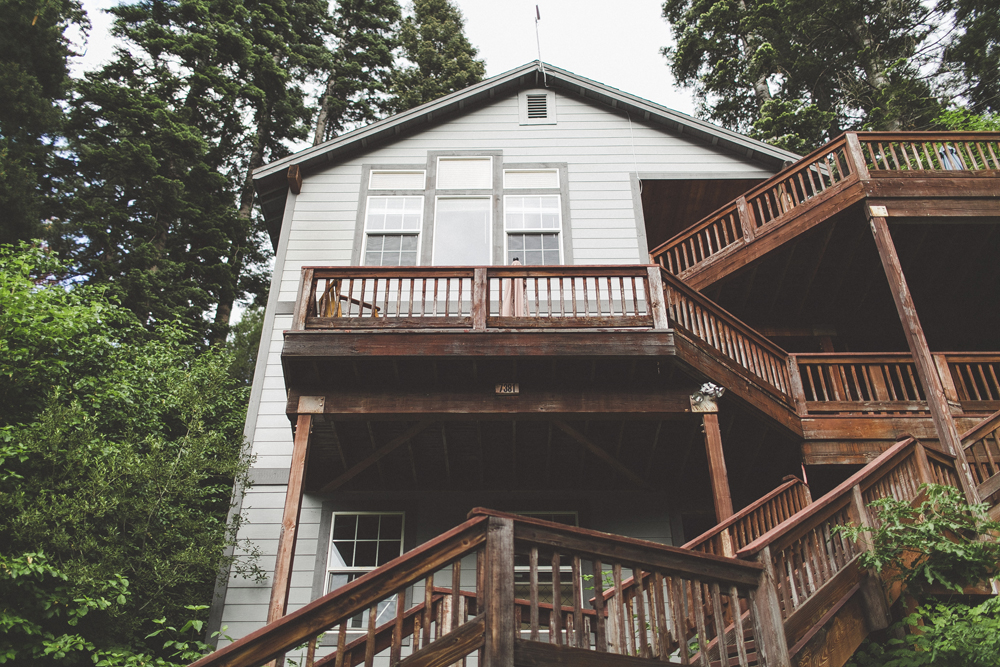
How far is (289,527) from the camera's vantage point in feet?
25.0

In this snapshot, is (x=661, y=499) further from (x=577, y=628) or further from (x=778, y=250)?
(x=577, y=628)

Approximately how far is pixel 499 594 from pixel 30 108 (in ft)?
57.0

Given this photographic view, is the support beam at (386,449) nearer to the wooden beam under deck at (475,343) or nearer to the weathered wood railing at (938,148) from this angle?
the wooden beam under deck at (475,343)

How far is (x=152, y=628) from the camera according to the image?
8.72 m

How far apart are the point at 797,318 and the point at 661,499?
4.56 meters

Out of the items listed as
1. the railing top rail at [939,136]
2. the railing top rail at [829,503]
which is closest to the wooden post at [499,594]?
the railing top rail at [829,503]

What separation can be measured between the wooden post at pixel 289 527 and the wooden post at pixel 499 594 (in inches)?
135

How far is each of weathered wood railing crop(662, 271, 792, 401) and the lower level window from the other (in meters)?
4.70

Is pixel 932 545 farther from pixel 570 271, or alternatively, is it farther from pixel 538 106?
pixel 538 106

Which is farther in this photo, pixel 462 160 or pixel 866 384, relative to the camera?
pixel 462 160

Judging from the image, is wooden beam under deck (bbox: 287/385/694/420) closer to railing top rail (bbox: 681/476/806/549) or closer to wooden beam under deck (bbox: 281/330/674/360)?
wooden beam under deck (bbox: 281/330/674/360)

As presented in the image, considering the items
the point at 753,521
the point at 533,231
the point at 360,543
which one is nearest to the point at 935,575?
the point at 753,521

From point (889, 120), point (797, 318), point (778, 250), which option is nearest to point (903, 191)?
point (778, 250)

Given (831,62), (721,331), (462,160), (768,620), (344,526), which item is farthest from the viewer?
(831,62)
